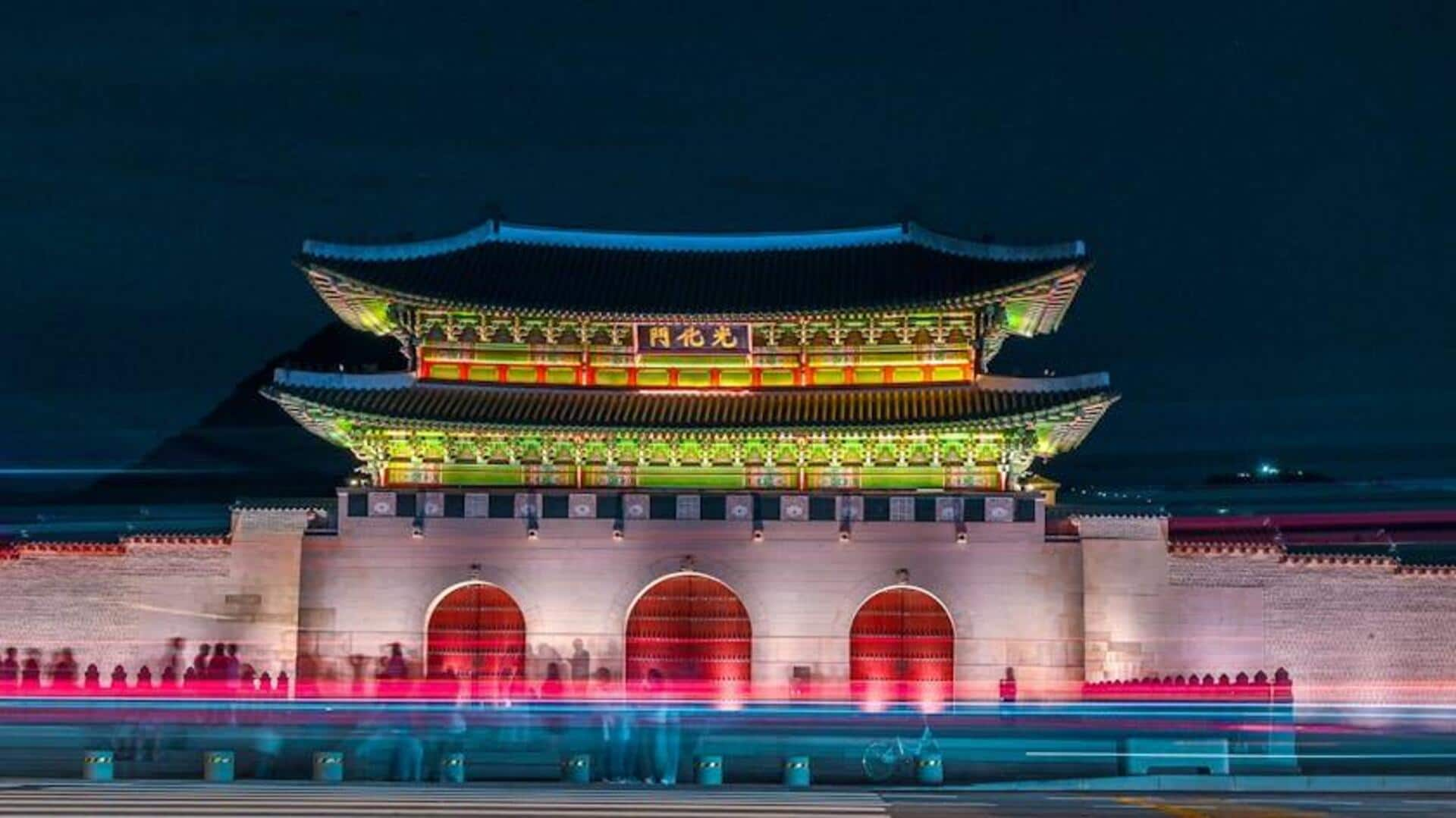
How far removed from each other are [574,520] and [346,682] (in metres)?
5.26

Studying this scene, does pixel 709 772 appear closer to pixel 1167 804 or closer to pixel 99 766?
pixel 1167 804

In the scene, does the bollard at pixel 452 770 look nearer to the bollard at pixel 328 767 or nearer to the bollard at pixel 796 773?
the bollard at pixel 328 767

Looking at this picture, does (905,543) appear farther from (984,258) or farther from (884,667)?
(984,258)

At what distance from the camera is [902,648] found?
115ft

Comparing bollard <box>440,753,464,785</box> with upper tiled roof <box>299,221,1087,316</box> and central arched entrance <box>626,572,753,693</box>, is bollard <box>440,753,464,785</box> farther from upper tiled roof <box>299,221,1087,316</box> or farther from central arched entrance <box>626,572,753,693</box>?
upper tiled roof <box>299,221,1087,316</box>

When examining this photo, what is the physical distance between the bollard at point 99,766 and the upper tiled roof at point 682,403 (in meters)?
12.3

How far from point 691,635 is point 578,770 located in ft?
37.7

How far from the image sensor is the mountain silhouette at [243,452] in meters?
79.8

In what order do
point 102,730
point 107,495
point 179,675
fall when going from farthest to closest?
point 107,495 → point 179,675 → point 102,730

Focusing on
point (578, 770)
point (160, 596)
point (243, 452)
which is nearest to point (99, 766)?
point (578, 770)

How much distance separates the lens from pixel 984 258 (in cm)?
3712

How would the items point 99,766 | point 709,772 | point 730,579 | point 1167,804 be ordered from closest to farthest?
point 1167,804, point 99,766, point 709,772, point 730,579

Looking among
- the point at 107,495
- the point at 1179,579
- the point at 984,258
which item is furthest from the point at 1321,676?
the point at 107,495

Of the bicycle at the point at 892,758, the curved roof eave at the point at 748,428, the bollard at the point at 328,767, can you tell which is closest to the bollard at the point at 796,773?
the bicycle at the point at 892,758
